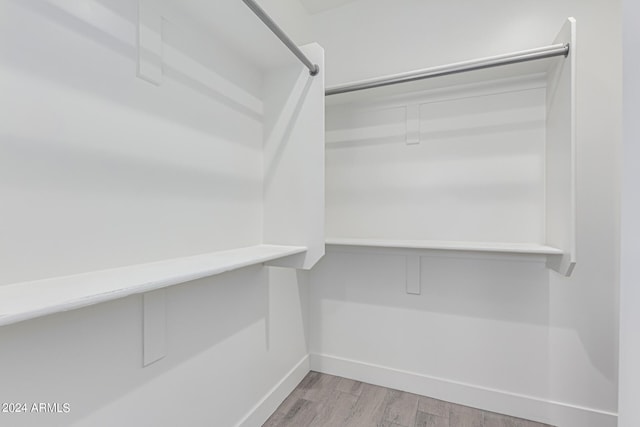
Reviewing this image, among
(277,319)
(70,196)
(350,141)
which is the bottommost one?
(277,319)

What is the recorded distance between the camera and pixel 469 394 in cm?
161

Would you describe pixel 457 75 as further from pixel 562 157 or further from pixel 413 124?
pixel 562 157

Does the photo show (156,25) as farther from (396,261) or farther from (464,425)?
(464,425)

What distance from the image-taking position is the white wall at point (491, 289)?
54.5 inches

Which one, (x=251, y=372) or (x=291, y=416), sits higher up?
(x=251, y=372)

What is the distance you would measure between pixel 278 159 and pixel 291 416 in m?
1.35

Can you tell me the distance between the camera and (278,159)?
1.45 m

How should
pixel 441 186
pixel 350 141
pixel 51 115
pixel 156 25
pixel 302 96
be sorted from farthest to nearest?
pixel 350 141
pixel 441 186
pixel 302 96
pixel 156 25
pixel 51 115

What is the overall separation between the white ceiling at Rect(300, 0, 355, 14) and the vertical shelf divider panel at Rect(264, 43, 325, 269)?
0.73 m

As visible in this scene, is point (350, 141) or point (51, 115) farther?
point (350, 141)

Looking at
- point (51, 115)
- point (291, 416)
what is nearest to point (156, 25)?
point (51, 115)

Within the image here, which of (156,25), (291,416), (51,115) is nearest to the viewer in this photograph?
(51,115)

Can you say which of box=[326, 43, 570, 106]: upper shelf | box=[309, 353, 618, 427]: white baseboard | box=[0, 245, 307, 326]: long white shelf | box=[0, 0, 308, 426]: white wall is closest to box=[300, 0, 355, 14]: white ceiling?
box=[326, 43, 570, 106]: upper shelf

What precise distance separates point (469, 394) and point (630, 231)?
1508 millimetres
